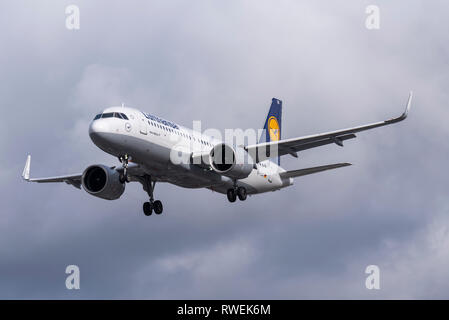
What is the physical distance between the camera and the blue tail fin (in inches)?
2522

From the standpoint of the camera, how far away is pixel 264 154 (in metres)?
51.0

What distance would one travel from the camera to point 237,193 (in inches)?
2028

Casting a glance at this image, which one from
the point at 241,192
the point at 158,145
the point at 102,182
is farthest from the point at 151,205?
the point at 158,145

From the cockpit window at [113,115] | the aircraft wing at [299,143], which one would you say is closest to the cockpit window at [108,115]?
the cockpit window at [113,115]

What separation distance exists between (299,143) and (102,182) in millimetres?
12916

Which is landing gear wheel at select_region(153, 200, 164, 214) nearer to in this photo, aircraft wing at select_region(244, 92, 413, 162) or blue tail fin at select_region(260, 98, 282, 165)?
aircraft wing at select_region(244, 92, 413, 162)

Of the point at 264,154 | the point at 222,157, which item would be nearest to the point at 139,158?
the point at 222,157

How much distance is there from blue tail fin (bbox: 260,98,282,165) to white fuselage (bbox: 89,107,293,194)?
37.8ft

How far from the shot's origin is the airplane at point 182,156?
4422cm

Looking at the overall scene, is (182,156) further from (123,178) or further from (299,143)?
(299,143)

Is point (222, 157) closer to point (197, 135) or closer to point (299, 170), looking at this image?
point (197, 135)

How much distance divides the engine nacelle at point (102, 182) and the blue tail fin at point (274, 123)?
51.6ft

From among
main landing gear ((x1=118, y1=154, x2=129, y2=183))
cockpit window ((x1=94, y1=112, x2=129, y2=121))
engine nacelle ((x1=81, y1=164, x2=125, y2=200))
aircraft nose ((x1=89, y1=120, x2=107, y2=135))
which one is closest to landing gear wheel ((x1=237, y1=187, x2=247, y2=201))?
engine nacelle ((x1=81, y1=164, x2=125, y2=200))
